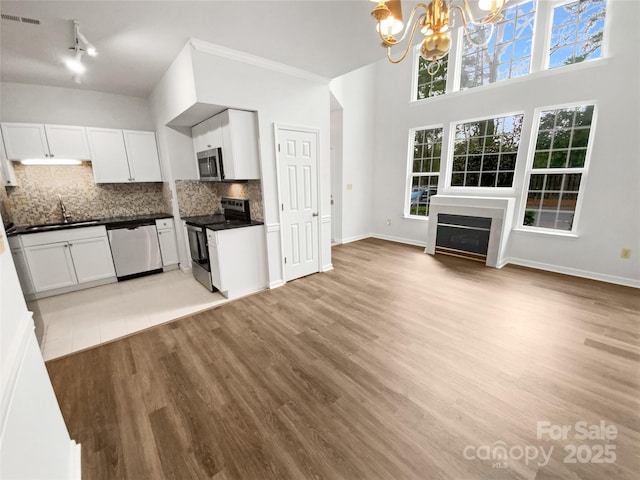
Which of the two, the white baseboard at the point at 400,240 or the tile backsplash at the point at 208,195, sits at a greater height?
the tile backsplash at the point at 208,195

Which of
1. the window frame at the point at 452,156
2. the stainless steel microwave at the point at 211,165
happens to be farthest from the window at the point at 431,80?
the stainless steel microwave at the point at 211,165

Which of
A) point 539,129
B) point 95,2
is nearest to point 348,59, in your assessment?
point 95,2

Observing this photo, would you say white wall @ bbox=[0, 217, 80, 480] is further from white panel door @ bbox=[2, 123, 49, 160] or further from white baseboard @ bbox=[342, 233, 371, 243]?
white baseboard @ bbox=[342, 233, 371, 243]

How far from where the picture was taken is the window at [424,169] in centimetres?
525

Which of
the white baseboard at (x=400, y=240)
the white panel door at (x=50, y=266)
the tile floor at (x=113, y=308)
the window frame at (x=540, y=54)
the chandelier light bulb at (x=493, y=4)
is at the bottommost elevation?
the tile floor at (x=113, y=308)

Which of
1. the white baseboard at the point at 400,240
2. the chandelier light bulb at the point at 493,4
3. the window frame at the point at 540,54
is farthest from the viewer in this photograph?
the white baseboard at the point at 400,240

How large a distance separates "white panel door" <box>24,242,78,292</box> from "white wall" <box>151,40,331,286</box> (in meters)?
1.86

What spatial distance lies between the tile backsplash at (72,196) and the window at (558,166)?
5.94 meters

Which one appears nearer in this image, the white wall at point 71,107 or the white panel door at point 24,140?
the white panel door at point 24,140

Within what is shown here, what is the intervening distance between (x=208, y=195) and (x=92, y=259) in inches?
71.5

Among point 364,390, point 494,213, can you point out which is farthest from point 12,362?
point 494,213

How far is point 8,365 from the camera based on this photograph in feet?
2.95

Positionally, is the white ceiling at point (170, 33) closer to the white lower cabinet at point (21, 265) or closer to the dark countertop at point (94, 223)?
the dark countertop at point (94, 223)

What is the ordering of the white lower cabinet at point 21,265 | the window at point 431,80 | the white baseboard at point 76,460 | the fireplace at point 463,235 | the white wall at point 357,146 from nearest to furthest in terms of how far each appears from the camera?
the white baseboard at point 76,460 < the white lower cabinet at point 21,265 < the fireplace at point 463,235 < the window at point 431,80 < the white wall at point 357,146
